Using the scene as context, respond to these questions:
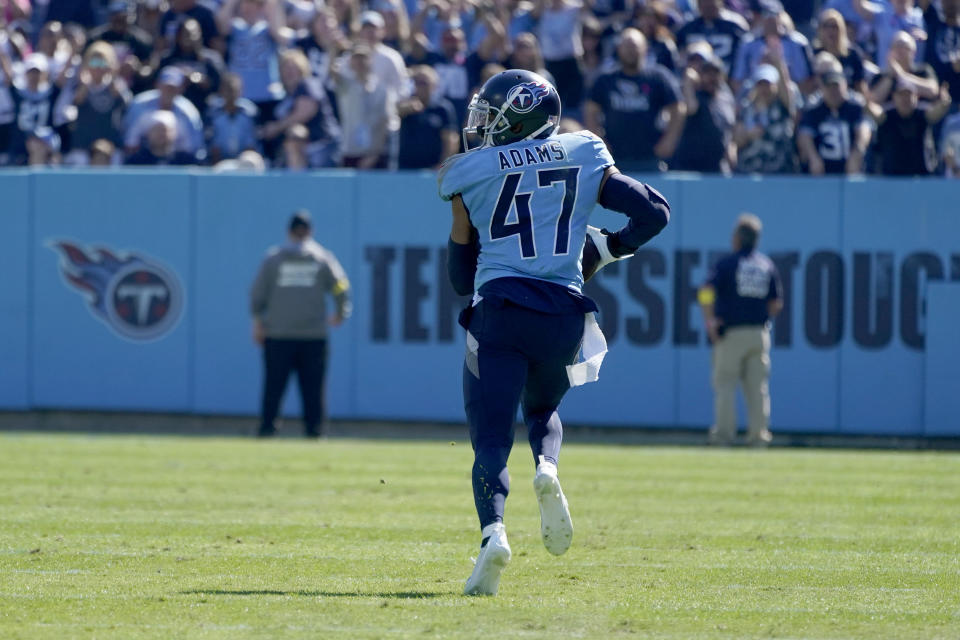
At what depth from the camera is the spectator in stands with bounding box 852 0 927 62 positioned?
57.5 feet

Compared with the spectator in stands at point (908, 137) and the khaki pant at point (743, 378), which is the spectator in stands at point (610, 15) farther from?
the khaki pant at point (743, 378)

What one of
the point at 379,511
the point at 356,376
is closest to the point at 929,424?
the point at 356,376

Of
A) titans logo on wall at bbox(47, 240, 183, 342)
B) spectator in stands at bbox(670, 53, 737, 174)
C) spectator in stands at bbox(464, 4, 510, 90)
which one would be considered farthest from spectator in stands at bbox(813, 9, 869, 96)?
titans logo on wall at bbox(47, 240, 183, 342)

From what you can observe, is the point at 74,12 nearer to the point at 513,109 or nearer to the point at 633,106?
the point at 633,106

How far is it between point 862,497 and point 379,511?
3289 mm

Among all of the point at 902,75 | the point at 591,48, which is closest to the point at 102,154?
the point at 591,48

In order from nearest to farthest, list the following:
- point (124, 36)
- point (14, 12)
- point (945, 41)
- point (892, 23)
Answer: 1. point (945, 41)
2. point (892, 23)
3. point (124, 36)
4. point (14, 12)

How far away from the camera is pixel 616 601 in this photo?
597 centimetres

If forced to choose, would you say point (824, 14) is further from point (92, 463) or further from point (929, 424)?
point (92, 463)

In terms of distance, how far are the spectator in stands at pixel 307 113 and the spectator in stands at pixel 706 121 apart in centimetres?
387

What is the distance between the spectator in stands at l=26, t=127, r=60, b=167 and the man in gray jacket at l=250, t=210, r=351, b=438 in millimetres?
4103

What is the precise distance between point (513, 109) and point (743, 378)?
982cm

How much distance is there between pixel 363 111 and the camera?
17.2 metres

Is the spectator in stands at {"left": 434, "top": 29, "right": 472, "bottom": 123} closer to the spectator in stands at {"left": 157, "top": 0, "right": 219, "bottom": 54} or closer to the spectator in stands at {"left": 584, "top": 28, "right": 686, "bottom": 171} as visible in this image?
the spectator in stands at {"left": 584, "top": 28, "right": 686, "bottom": 171}
